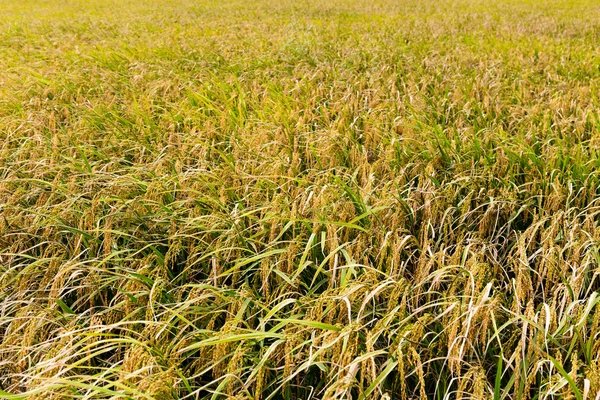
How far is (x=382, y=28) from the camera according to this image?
846 centimetres

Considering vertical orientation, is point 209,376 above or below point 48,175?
below

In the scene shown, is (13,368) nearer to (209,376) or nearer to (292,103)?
(209,376)

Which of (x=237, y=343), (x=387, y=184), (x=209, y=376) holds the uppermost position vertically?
(x=387, y=184)

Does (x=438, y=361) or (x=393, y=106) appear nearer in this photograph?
(x=438, y=361)

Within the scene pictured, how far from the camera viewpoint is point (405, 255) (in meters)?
2.19

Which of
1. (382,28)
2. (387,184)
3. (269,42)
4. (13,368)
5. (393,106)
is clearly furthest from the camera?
(382,28)

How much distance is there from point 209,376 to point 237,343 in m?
0.19

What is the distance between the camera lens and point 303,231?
225 cm

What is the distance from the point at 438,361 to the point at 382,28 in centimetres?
767

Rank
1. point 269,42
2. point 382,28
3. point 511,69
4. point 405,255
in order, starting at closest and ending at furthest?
1. point 405,255
2. point 511,69
3. point 269,42
4. point 382,28

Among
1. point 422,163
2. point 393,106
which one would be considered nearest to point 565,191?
point 422,163

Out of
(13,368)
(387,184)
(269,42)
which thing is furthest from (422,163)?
(269,42)

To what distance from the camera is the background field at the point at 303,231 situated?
157 cm

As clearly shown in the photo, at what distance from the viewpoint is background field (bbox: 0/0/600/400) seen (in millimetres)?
1572
